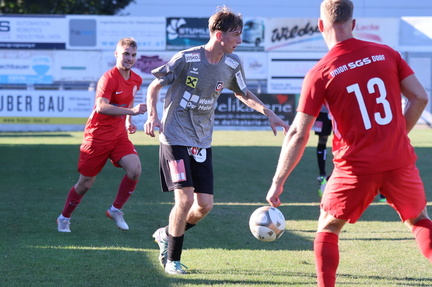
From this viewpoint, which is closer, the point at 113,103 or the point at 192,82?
the point at 192,82

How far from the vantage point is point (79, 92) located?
85.4 ft

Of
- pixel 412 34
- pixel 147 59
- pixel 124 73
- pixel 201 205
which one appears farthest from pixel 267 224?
pixel 412 34

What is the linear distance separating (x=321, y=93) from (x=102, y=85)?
4.01 meters

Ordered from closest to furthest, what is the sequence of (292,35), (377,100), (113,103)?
(377,100)
(113,103)
(292,35)

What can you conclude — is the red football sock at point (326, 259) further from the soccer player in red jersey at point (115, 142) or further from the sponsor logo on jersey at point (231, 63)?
the soccer player in red jersey at point (115, 142)

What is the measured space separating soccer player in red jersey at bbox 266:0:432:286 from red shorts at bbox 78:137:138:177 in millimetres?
4013

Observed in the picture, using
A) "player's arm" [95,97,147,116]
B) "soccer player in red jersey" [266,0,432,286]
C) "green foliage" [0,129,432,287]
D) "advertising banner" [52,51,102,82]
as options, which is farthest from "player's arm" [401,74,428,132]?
"advertising banner" [52,51,102,82]

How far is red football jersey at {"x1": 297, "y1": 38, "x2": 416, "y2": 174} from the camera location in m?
4.51

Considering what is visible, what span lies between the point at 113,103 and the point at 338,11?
166 inches

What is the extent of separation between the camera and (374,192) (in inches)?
182

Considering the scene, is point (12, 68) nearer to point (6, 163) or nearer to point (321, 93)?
point (6, 163)

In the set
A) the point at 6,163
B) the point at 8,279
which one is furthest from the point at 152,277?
the point at 6,163

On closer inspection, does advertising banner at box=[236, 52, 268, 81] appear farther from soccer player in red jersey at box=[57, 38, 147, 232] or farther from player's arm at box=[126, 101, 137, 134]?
player's arm at box=[126, 101, 137, 134]

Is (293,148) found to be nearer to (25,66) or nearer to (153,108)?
(153,108)
